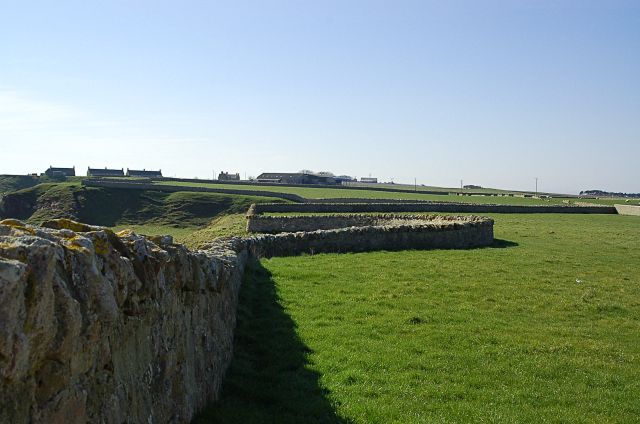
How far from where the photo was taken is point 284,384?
8430 millimetres

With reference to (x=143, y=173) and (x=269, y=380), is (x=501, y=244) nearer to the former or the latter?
(x=269, y=380)

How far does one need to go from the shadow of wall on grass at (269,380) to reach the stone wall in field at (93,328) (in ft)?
3.59

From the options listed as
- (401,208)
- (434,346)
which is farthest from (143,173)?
(434,346)

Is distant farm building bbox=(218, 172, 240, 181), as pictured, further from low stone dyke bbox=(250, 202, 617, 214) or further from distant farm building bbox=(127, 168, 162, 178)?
low stone dyke bbox=(250, 202, 617, 214)

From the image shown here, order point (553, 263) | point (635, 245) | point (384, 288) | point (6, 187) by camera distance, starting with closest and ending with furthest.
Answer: point (384, 288) → point (553, 263) → point (635, 245) → point (6, 187)

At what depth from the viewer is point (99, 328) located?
149 inches

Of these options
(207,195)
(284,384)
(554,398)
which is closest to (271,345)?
(284,384)

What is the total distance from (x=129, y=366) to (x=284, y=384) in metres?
4.31

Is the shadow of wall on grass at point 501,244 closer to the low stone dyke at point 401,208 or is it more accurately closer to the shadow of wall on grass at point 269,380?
the shadow of wall on grass at point 269,380

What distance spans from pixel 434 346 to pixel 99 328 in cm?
765

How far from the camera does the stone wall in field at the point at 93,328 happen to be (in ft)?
9.87

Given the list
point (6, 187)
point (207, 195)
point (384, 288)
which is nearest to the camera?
point (384, 288)

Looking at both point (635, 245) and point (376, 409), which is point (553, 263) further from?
point (376, 409)

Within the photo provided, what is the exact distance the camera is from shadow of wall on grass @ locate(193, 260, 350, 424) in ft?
23.4
